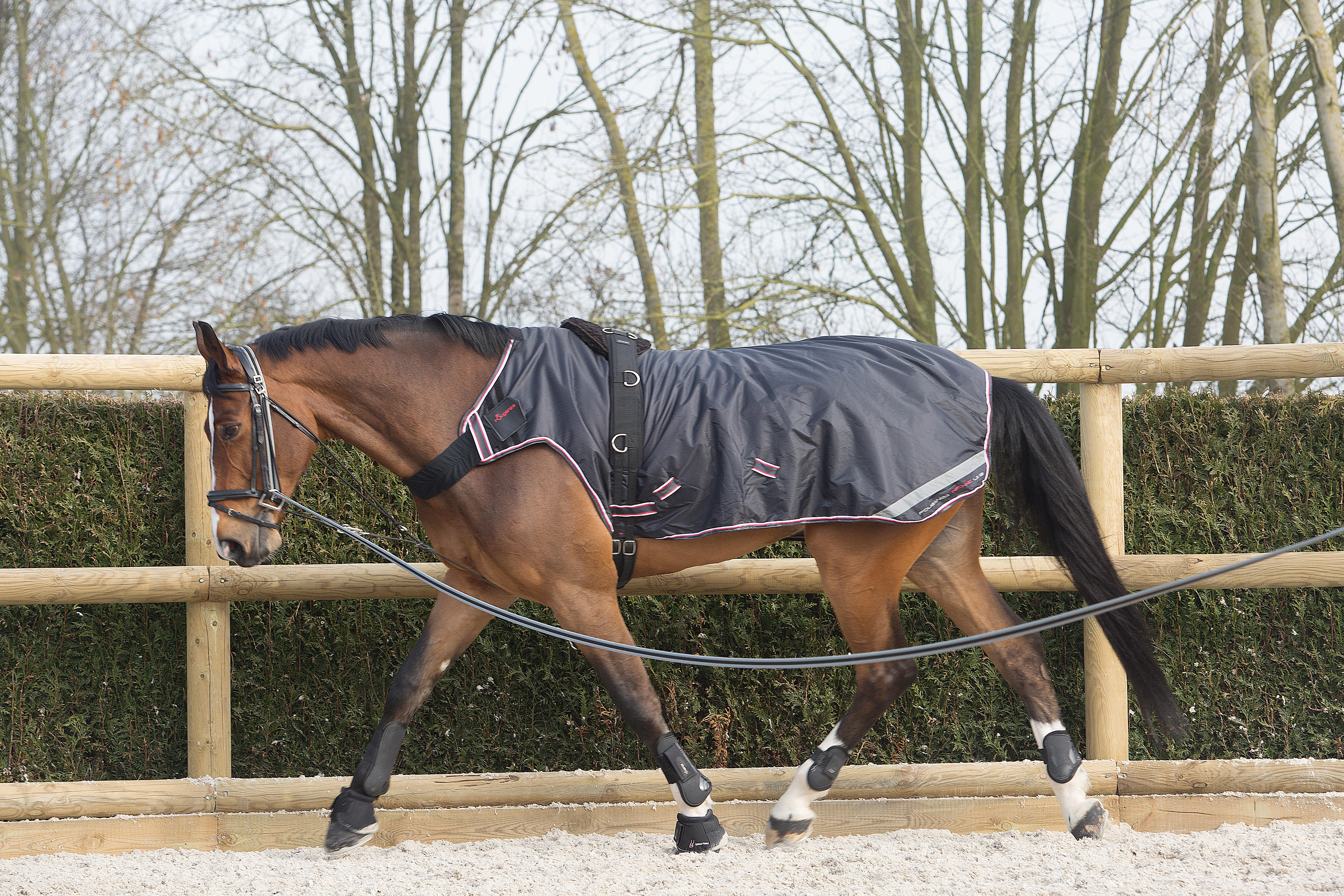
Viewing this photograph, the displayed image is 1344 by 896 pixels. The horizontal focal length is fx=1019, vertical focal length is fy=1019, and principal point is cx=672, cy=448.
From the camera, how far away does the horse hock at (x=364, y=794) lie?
281 cm

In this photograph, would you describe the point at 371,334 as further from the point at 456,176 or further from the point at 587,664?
the point at 456,176

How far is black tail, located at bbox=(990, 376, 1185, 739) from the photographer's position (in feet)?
9.66

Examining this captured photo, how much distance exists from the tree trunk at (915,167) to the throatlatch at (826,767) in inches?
257

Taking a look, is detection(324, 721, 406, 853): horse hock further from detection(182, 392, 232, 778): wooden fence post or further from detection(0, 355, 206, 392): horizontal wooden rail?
detection(0, 355, 206, 392): horizontal wooden rail

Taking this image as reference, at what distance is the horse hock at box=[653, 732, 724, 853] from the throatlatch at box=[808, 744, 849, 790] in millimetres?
308

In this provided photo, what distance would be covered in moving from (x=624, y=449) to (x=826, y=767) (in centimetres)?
110

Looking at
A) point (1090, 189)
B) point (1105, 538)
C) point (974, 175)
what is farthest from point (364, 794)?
point (1090, 189)

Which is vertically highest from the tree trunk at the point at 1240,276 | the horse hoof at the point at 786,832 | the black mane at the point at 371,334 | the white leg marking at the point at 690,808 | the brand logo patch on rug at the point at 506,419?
the tree trunk at the point at 1240,276

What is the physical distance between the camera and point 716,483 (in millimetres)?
2707

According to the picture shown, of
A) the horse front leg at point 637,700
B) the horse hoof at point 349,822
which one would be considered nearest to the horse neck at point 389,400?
the horse front leg at point 637,700

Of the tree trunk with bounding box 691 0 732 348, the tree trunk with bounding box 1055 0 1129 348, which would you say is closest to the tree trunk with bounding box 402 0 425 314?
the tree trunk with bounding box 691 0 732 348

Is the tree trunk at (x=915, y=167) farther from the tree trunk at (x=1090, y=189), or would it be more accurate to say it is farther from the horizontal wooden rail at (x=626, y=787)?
the horizontal wooden rail at (x=626, y=787)

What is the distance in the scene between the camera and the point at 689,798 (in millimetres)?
2725

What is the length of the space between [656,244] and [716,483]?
7.00 meters
